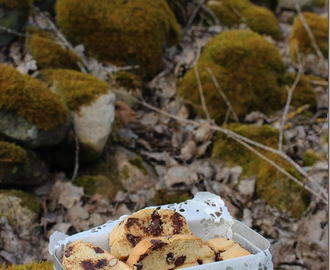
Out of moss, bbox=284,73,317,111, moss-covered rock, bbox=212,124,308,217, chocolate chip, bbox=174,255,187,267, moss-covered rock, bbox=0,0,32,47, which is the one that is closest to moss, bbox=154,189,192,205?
moss-covered rock, bbox=212,124,308,217

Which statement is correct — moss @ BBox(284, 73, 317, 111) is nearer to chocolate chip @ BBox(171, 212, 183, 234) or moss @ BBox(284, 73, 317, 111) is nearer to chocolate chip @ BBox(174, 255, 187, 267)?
chocolate chip @ BBox(171, 212, 183, 234)

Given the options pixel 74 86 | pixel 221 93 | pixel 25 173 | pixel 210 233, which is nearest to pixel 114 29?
pixel 74 86

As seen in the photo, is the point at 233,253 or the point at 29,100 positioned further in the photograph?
the point at 29,100

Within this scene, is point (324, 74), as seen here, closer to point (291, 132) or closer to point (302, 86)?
point (302, 86)

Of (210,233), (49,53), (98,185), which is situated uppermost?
(210,233)

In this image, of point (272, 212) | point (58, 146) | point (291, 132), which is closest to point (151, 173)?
point (58, 146)

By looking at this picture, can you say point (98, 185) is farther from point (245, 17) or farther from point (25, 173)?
point (245, 17)
